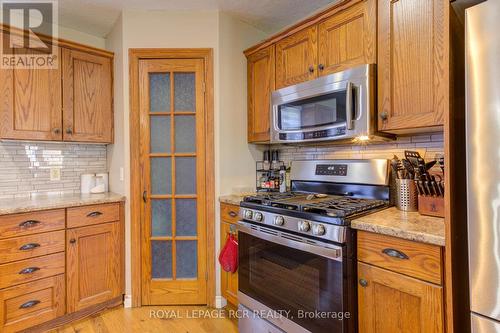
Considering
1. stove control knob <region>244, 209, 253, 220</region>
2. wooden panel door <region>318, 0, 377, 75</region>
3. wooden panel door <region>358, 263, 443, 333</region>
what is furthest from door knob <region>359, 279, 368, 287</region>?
wooden panel door <region>318, 0, 377, 75</region>

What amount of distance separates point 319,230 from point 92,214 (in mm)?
1821

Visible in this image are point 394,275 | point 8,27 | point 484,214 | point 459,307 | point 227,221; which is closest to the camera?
point 484,214

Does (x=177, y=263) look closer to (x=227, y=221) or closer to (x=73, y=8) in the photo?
(x=227, y=221)

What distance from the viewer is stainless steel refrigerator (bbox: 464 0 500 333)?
897 millimetres

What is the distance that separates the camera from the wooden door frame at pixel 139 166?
91.5 inches

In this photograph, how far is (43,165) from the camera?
2479mm

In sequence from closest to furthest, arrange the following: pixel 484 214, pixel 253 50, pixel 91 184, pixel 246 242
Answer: pixel 484 214
pixel 246 242
pixel 253 50
pixel 91 184

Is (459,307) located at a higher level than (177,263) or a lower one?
higher

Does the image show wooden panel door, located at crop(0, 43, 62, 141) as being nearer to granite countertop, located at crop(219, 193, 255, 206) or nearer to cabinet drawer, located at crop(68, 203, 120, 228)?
cabinet drawer, located at crop(68, 203, 120, 228)

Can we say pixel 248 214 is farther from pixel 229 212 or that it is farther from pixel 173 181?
pixel 173 181

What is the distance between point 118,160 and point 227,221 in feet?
3.84

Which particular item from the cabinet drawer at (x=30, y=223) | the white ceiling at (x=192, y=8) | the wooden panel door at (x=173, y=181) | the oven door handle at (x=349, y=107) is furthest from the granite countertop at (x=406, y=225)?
the cabinet drawer at (x=30, y=223)

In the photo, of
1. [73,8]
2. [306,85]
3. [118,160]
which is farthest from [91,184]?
[306,85]

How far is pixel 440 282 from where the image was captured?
3.62 feet
